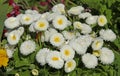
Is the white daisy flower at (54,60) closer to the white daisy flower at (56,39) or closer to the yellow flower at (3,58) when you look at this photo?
the white daisy flower at (56,39)

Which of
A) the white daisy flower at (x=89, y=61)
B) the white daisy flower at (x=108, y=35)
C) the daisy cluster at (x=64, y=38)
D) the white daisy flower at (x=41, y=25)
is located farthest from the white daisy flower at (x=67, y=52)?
the white daisy flower at (x=108, y=35)

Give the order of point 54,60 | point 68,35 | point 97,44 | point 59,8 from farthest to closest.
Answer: point 59,8 < point 68,35 < point 97,44 < point 54,60

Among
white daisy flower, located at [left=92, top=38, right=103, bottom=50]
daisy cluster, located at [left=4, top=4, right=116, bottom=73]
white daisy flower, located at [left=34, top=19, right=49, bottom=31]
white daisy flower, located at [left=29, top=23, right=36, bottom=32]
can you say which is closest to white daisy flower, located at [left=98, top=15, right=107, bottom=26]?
daisy cluster, located at [left=4, top=4, right=116, bottom=73]

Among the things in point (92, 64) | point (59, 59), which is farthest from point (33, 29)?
point (92, 64)

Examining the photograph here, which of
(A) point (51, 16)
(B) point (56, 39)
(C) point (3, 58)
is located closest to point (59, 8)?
(A) point (51, 16)

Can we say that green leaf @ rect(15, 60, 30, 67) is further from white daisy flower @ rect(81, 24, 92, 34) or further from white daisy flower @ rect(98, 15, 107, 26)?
white daisy flower @ rect(98, 15, 107, 26)

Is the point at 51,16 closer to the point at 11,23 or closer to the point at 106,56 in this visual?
the point at 11,23
